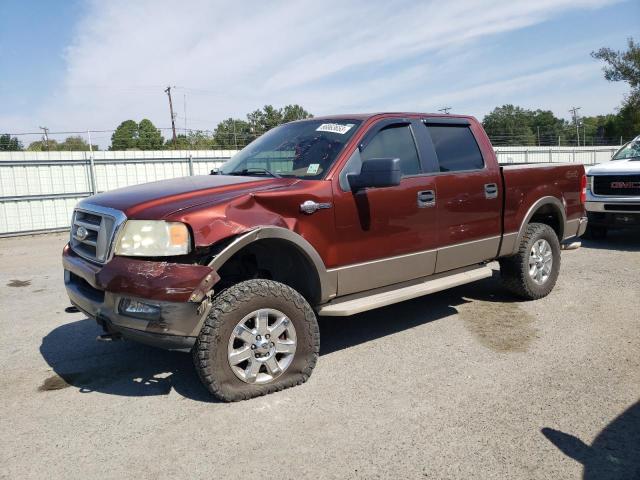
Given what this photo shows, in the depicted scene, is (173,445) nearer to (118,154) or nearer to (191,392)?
(191,392)

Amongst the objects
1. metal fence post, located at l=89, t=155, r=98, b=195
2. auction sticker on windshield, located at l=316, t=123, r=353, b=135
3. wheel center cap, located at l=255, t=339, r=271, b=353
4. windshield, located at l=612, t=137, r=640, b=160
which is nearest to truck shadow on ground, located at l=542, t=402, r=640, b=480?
wheel center cap, located at l=255, t=339, r=271, b=353

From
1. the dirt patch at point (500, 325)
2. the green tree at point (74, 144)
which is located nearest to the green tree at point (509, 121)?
the green tree at point (74, 144)

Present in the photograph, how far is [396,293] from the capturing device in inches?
165

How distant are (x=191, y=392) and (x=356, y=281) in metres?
1.46

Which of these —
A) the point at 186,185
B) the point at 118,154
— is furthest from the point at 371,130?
the point at 118,154

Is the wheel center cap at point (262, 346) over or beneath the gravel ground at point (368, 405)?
over

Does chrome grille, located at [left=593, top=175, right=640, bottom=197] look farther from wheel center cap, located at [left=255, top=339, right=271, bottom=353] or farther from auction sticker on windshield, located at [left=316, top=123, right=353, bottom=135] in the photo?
wheel center cap, located at [left=255, top=339, right=271, bottom=353]

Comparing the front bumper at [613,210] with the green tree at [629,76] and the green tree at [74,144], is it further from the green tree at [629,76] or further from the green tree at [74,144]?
the green tree at [629,76]

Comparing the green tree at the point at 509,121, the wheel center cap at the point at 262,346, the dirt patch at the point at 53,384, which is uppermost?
A: the green tree at the point at 509,121

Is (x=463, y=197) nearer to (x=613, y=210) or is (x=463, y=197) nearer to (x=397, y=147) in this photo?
(x=397, y=147)

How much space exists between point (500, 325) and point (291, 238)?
Result: 2.51 m

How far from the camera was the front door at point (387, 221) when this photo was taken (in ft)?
12.7

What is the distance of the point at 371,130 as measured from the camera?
165 inches

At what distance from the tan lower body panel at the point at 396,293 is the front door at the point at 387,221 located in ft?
0.23
